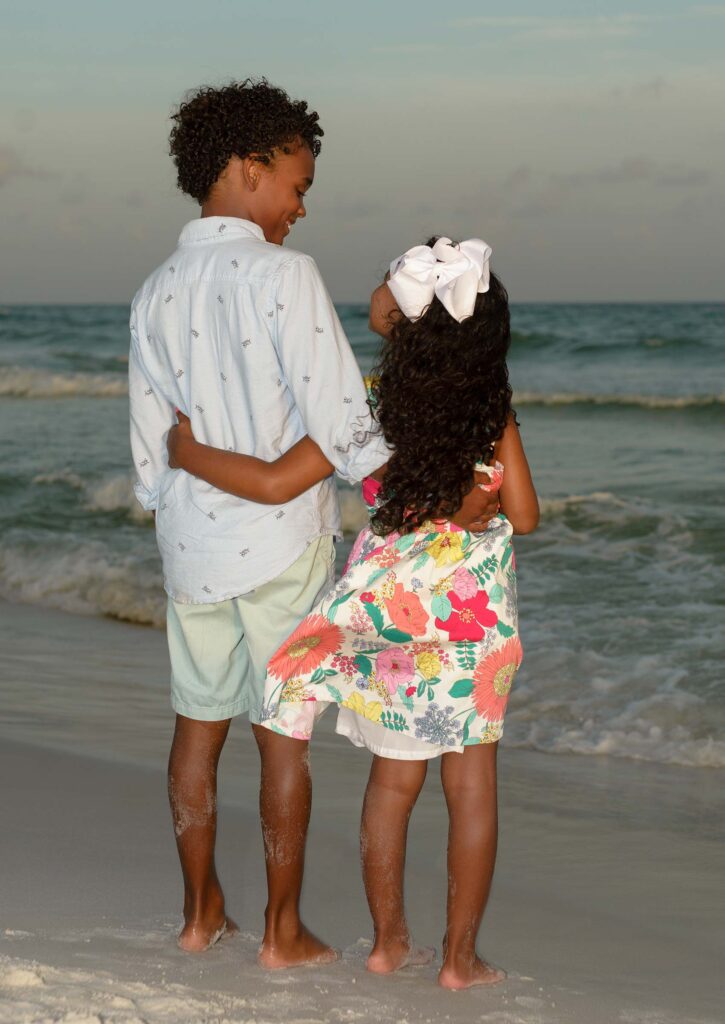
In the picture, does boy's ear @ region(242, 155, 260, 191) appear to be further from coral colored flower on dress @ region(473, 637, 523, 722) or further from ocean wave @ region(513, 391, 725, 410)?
ocean wave @ region(513, 391, 725, 410)

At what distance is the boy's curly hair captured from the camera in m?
2.13

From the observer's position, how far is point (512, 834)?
11.0ft

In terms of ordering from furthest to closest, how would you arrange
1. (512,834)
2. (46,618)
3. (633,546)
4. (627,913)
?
(633,546), (46,618), (512,834), (627,913)

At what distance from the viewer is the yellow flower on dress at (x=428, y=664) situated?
216 centimetres

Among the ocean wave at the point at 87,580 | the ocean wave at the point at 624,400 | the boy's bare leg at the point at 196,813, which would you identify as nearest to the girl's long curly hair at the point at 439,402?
the boy's bare leg at the point at 196,813

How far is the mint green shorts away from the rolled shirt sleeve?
228mm

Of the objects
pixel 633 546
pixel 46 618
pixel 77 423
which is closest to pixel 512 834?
pixel 46 618

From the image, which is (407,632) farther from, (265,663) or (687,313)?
(687,313)

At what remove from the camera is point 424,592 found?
6.98ft

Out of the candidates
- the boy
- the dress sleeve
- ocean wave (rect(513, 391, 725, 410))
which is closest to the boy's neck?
the boy

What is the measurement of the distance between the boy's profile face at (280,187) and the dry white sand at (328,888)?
124 cm

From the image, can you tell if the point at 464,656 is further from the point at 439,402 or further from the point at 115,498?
the point at 115,498

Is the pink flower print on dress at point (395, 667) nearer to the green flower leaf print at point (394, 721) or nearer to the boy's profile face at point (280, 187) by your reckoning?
the green flower leaf print at point (394, 721)

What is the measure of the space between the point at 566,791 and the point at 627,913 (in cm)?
94
